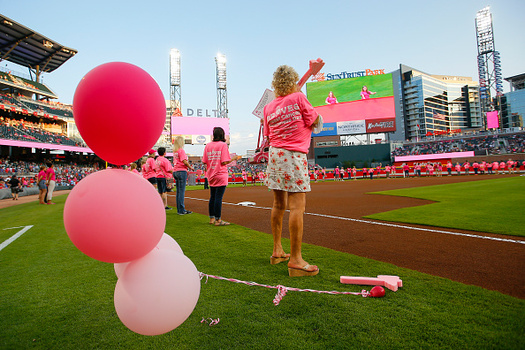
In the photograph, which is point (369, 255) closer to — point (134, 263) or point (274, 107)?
point (274, 107)

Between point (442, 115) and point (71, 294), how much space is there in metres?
113

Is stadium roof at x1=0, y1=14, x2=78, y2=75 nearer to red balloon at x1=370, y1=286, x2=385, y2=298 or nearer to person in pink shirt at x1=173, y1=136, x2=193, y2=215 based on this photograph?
person in pink shirt at x1=173, y1=136, x2=193, y2=215

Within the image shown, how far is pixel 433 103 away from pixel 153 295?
357 ft

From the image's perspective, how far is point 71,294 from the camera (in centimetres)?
200

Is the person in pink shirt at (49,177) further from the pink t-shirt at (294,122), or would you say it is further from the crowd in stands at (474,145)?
the crowd in stands at (474,145)

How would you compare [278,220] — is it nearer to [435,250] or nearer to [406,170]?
[435,250]

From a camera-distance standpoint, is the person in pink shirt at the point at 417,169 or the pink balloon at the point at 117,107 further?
the person in pink shirt at the point at 417,169

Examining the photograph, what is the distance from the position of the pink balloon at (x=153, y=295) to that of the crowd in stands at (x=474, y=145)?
49.5m

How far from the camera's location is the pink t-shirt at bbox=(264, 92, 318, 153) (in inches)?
98.1

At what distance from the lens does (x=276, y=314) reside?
1587mm

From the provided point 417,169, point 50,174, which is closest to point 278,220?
point 50,174

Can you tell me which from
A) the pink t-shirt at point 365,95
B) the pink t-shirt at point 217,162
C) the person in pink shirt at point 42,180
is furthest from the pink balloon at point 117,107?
the pink t-shirt at point 365,95

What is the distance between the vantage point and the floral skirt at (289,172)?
2.46m

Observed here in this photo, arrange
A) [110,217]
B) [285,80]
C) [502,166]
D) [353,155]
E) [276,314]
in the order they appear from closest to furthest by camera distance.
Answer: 1. [110,217]
2. [276,314]
3. [285,80]
4. [502,166]
5. [353,155]
